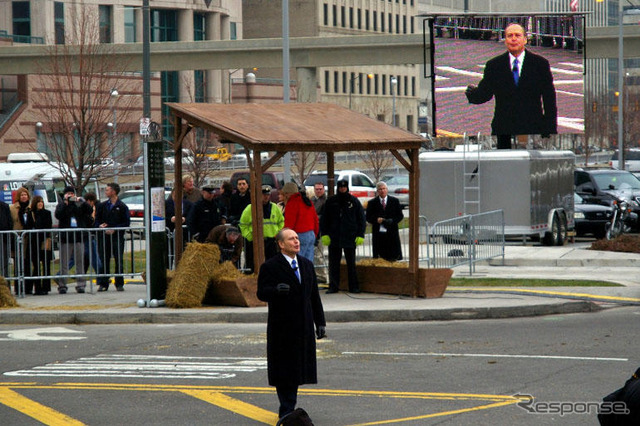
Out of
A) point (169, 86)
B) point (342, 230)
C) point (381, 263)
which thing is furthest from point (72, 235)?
point (169, 86)

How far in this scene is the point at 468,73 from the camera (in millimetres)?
35250

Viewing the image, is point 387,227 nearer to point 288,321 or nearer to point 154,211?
point 154,211

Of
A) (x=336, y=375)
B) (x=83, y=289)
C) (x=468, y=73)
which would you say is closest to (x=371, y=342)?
(x=336, y=375)

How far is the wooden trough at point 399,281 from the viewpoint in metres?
17.2

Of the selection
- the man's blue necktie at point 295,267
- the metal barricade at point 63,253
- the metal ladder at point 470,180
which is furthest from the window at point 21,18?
the man's blue necktie at point 295,267

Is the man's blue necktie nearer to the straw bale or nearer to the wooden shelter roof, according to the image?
the wooden shelter roof

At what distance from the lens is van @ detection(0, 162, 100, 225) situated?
3550cm

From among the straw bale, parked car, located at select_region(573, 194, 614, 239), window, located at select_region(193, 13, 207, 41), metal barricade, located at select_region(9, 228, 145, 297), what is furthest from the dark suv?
window, located at select_region(193, 13, 207, 41)

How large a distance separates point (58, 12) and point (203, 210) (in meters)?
67.1

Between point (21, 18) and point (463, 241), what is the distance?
222ft

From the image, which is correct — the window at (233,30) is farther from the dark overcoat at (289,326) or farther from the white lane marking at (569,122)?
the dark overcoat at (289,326)

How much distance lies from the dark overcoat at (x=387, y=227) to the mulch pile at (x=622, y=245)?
25.3 feet

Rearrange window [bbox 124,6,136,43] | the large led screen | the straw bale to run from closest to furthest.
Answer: the straw bale
the large led screen
window [bbox 124,6,136,43]

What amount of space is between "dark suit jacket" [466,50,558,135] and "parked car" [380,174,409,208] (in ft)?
42.2
